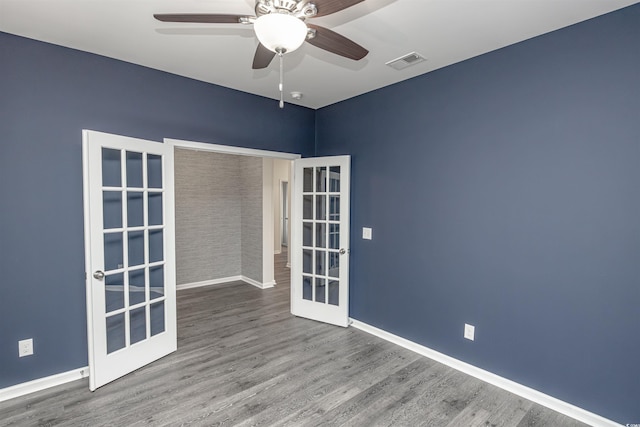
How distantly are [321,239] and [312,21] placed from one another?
245 centimetres

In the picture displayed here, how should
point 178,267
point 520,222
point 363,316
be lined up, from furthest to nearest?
1. point 178,267
2. point 363,316
3. point 520,222

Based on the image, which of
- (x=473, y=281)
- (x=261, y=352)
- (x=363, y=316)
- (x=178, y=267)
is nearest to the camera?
(x=473, y=281)

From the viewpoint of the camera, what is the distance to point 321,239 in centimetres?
401

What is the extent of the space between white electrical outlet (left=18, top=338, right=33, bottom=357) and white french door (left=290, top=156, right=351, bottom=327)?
2.56 metres

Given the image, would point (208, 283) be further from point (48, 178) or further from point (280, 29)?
point (280, 29)

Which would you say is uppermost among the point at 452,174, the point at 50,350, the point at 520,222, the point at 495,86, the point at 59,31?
the point at 59,31

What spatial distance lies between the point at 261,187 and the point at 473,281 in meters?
3.52

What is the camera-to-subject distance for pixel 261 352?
3189mm

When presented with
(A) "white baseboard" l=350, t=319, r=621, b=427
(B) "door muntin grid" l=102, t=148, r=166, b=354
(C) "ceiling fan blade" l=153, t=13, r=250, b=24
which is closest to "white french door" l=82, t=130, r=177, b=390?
(B) "door muntin grid" l=102, t=148, r=166, b=354

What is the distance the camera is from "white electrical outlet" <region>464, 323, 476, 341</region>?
2.83 metres

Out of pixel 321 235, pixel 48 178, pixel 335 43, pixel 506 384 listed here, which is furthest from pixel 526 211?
pixel 48 178

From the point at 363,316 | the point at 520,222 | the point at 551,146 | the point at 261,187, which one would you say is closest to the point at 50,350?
the point at 363,316

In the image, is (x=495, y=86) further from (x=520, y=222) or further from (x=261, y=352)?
(x=261, y=352)

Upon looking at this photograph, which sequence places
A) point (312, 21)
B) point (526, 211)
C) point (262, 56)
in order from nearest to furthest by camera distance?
point (262, 56) < point (312, 21) < point (526, 211)
